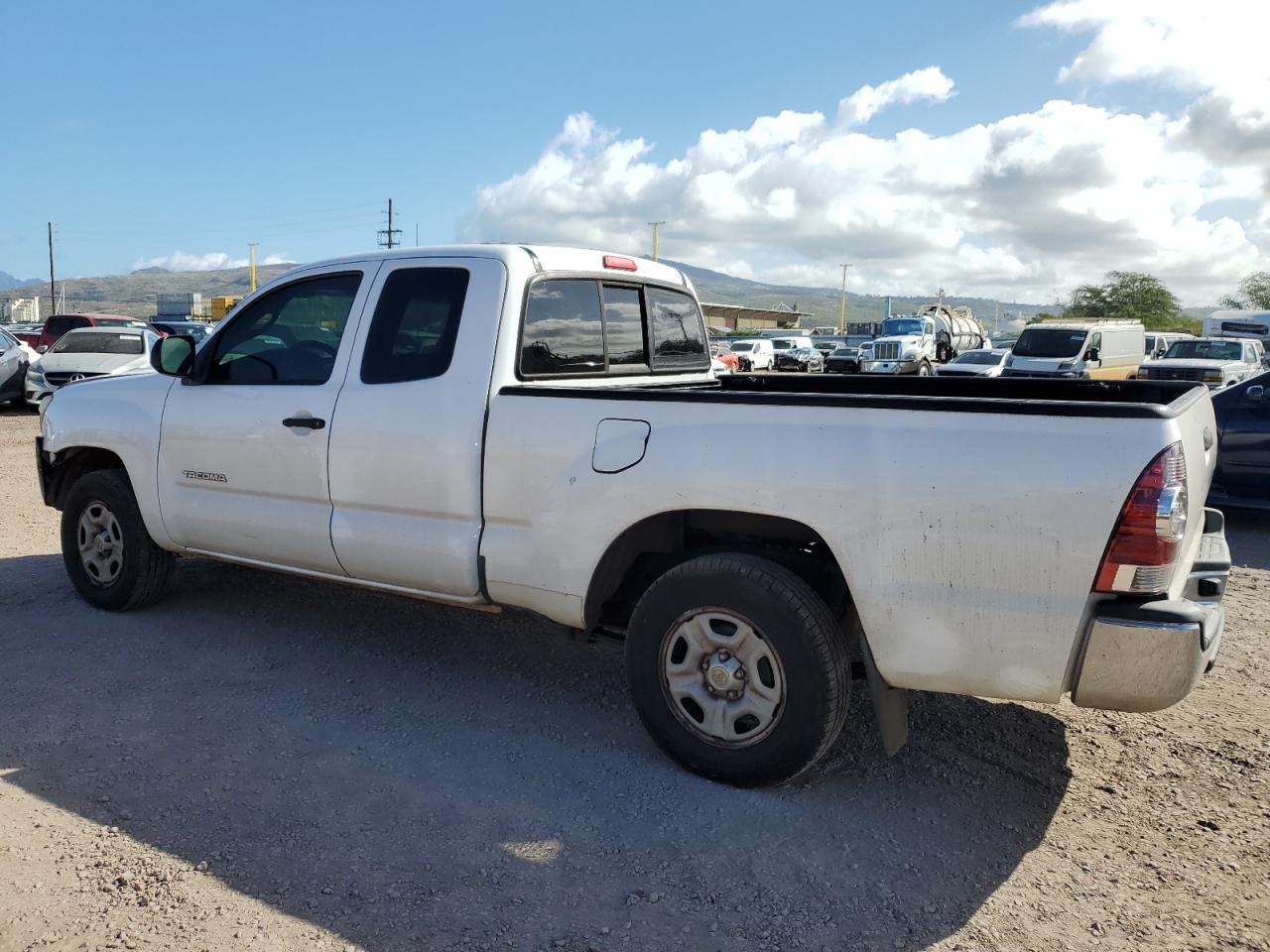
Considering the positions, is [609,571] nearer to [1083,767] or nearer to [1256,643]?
[1083,767]

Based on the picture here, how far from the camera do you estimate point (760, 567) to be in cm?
342

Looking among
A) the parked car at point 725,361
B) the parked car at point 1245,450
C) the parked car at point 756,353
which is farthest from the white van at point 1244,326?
the parked car at point 1245,450

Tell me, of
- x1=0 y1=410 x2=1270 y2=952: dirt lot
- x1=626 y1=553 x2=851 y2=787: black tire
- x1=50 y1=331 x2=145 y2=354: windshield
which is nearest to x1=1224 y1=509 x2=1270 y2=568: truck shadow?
x1=0 y1=410 x2=1270 y2=952: dirt lot

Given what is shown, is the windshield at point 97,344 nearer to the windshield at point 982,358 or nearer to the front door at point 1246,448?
the front door at point 1246,448

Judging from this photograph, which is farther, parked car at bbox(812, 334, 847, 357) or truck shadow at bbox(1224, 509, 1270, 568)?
parked car at bbox(812, 334, 847, 357)

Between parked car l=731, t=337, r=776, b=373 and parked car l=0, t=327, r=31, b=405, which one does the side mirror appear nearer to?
parked car l=0, t=327, r=31, b=405

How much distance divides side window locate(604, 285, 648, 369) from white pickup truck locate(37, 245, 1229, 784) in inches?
0.6

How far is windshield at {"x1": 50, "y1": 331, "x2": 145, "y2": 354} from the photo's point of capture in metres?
17.5

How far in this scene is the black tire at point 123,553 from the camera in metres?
5.38

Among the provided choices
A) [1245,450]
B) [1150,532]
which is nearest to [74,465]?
[1150,532]

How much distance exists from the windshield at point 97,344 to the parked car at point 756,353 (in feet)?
84.7

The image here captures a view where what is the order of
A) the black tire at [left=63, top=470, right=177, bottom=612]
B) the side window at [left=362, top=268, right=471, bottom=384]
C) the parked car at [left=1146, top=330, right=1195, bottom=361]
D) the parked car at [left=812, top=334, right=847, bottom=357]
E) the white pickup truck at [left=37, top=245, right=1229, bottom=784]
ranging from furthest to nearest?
the parked car at [left=812, top=334, right=847, bottom=357] → the parked car at [left=1146, top=330, right=1195, bottom=361] → the black tire at [left=63, top=470, right=177, bottom=612] → the side window at [left=362, top=268, right=471, bottom=384] → the white pickup truck at [left=37, top=245, right=1229, bottom=784]

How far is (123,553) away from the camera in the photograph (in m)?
5.45

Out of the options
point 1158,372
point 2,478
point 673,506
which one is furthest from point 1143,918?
A: point 1158,372
